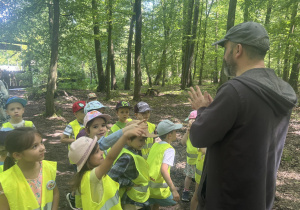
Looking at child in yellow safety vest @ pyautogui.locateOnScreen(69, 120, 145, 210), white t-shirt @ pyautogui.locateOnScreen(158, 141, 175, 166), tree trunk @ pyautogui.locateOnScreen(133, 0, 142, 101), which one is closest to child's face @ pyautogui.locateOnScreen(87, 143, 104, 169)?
child in yellow safety vest @ pyautogui.locateOnScreen(69, 120, 145, 210)

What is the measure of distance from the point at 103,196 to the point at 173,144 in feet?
16.2

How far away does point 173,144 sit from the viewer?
6.71m

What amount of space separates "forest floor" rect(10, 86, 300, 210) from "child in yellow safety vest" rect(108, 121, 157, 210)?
5.45ft

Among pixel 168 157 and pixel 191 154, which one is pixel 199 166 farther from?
pixel 168 157

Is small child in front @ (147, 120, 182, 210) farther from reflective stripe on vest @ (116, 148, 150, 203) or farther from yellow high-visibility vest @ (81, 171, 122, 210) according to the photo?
yellow high-visibility vest @ (81, 171, 122, 210)

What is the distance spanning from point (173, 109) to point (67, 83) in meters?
11.5

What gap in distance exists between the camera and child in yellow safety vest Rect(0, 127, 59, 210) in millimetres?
1972

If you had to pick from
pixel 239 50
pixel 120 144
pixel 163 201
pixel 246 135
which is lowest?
pixel 163 201

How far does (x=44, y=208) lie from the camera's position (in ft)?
7.16

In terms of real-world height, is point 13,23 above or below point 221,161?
above

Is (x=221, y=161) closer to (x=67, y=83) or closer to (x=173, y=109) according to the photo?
(x=173, y=109)

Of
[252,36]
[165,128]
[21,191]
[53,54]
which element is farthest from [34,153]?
[53,54]

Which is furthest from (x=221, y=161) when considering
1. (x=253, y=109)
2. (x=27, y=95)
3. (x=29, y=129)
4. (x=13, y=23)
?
(x=27, y=95)

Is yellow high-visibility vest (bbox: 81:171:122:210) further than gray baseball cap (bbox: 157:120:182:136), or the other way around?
gray baseball cap (bbox: 157:120:182:136)
